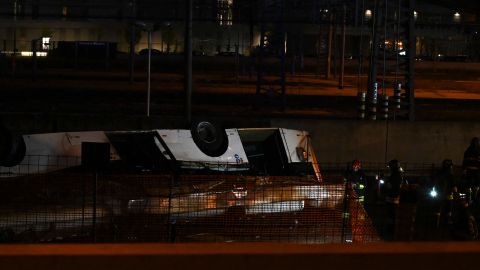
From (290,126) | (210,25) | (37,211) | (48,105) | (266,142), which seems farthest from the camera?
(210,25)

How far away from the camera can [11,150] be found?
12.7 m

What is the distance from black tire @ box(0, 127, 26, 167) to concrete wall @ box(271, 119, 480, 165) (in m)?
7.17

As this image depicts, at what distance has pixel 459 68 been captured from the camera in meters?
55.1

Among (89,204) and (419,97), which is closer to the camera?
(89,204)

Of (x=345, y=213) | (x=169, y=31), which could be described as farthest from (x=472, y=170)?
(x=169, y=31)

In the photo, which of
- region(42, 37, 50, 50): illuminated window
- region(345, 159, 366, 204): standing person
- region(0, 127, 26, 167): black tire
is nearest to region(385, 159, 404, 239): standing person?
region(345, 159, 366, 204): standing person

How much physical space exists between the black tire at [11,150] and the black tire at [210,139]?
2.89 metres

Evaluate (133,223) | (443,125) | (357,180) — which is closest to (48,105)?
(443,125)

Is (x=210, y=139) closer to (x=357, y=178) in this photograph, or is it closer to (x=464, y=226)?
(x=357, y=178)

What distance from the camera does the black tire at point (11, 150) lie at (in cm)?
1231

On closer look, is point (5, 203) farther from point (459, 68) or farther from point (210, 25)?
point (459, 68)

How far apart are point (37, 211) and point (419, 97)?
25.8 meters

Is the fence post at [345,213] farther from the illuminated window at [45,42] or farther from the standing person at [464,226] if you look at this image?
the illuminated window at [45,42]

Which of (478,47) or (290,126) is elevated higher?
(478,47)
